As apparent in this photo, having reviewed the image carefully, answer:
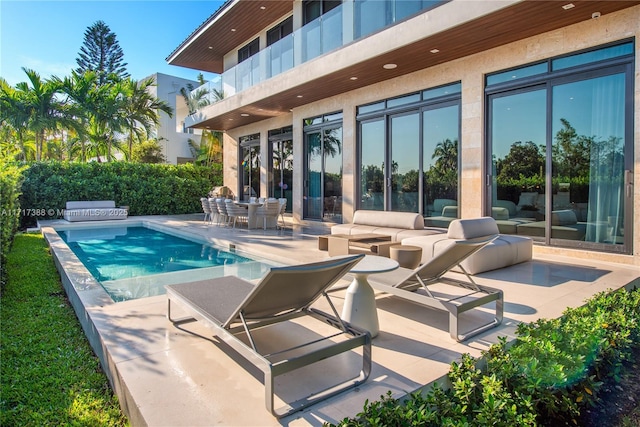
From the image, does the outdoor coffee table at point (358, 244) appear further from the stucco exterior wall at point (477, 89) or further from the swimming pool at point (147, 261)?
the stucco exterior wall at point (477, 89)

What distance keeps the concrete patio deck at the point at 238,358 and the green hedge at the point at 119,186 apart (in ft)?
35.9

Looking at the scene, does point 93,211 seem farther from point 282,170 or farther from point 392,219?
point 392,219

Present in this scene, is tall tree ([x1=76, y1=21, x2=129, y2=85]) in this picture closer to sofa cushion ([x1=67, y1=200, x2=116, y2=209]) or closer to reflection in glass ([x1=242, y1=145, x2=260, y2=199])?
reflection in glass ([x1=242, y1=145, x2=260, y2=199])

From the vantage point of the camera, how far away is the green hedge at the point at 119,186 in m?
14.2

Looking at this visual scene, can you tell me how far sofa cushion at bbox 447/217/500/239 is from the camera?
208 inches

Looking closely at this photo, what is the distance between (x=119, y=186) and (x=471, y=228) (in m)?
14.8

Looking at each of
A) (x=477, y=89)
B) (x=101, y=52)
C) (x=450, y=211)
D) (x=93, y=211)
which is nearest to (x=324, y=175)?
(x=450, y=211)

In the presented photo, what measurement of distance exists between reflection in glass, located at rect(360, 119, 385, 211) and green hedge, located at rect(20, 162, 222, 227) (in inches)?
388

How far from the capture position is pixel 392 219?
7.84 metres

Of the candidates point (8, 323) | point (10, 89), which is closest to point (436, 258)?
point (8, 323)

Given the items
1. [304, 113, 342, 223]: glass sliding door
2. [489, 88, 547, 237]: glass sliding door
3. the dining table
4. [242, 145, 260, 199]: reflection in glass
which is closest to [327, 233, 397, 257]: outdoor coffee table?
[489, 88, 547, 237]: glass sliding door

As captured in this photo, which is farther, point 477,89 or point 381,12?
point 381,12

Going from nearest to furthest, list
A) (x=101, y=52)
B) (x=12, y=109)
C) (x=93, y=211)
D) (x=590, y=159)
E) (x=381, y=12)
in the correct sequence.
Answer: (x=590, y=159) < (x=381, y=12) < (x=93, y=211) < (x=12, y=109) < (x=101, y=52)

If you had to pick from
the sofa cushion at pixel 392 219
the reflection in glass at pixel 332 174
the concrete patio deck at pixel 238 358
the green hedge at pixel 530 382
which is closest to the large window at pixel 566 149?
the concrete patio deck at pixel 238 358
